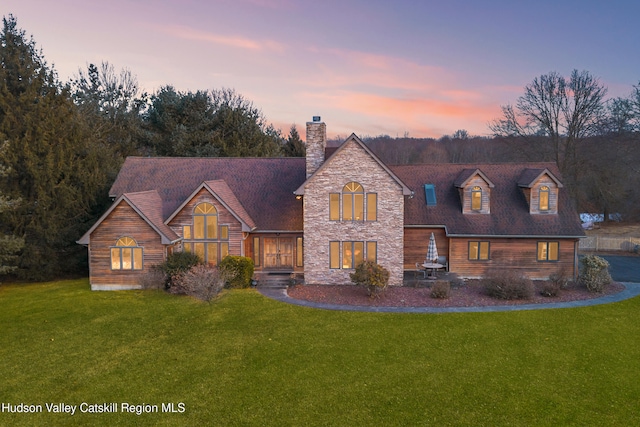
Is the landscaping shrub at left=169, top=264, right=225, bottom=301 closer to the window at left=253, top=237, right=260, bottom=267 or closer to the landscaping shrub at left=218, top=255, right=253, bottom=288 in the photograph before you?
the landscaping shrub at left=218, top=255, right=253, bottom=288

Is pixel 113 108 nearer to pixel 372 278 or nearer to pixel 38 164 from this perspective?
pixel 38 164

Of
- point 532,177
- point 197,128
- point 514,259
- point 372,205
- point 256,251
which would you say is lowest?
point 514,259

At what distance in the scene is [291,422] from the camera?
327 inches

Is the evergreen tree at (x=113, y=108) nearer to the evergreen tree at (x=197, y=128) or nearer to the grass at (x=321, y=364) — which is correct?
the evergreen tree at (x=197, y=128)

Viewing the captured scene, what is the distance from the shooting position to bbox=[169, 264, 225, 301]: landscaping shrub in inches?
655

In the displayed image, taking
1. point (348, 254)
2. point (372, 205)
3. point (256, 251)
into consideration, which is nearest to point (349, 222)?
point (372, 205)

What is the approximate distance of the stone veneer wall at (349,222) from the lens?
19547 mm

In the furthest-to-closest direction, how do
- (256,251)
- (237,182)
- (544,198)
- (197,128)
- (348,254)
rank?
(197,128) < (237,182) < (256,251) < (544,198) < (348,254)

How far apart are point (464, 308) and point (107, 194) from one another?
21.2m

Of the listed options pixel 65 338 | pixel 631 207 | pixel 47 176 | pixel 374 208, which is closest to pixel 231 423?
pixel 65 338

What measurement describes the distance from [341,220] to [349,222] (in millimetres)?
422

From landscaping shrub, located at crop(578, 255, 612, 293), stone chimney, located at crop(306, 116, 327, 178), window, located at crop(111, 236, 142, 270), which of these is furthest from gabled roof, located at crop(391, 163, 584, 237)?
window, located at crop(111, 236, 142, 270)

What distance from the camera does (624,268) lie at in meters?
24.6

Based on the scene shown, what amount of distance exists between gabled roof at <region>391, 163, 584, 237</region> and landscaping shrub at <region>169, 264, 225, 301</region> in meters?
10.7
